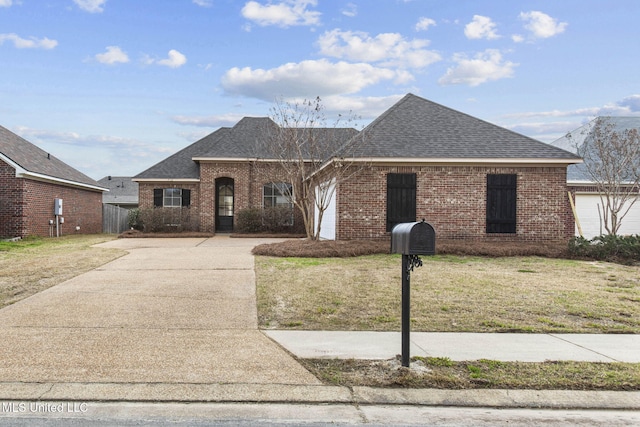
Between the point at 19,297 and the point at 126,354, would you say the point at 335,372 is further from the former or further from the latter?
the point at 19,297

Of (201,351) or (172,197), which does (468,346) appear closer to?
(201,351)

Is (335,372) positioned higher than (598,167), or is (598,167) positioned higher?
(598,167)

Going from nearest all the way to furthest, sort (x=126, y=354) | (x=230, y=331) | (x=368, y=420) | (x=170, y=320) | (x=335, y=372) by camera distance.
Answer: (x=368, y=420)
(x=335, y=372)
(x=126, y=354)
(x=230, y=331)
(x=170, y=320)

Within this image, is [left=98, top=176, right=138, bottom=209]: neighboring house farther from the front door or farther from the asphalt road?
the asphalt road

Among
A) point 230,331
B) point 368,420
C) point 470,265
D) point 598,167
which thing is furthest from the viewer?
point 598,167

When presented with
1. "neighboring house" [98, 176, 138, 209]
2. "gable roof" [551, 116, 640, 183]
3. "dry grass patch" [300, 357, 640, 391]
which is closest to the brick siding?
"gable roof" [551, 116, 640, 183]

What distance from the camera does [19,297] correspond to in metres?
8.44

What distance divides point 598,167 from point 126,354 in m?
19.4

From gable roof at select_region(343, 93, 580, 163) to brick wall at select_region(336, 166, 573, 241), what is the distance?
495mm

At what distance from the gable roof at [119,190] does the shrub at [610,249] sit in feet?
125

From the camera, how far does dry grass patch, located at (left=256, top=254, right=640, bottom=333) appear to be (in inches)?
279

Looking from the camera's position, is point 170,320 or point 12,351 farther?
point 170,320

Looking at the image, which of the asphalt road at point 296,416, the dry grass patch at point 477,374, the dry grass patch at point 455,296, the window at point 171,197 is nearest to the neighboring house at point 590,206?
the dry grass patch at point 455,296

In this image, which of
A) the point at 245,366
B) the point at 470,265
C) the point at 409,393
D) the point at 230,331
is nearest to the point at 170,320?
the point at 230,331
